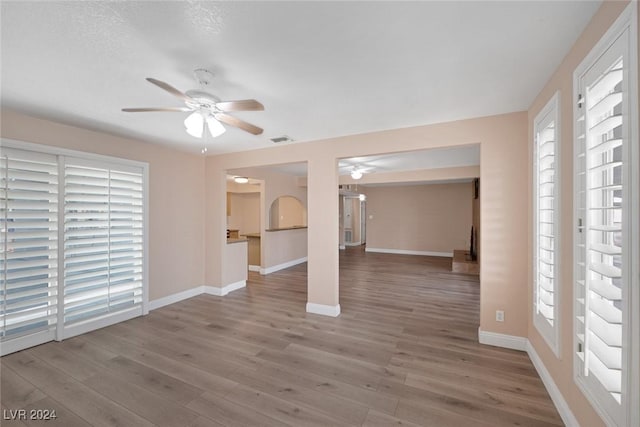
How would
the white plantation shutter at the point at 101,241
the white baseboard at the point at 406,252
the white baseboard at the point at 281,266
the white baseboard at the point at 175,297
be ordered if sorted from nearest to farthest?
the white plantation shutter at the point at 101,241
the white baseboard at the point at 175,297
the white baseboard at the point at 281,266
the white baseboard at the point at 406,252

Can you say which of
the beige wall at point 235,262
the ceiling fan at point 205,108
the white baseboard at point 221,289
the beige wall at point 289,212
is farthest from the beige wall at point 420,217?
the ceiling fan at point 205,108

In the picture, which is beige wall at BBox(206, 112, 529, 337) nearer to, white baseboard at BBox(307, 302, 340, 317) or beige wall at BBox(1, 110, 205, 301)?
white baseboard at BBox(307, 302, 340, 317)

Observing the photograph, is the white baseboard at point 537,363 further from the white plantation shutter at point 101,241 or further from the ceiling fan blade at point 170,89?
the white plantation shutter at point 101,241

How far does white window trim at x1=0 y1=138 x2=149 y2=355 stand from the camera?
2.64 m

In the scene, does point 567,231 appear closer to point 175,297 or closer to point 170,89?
point 170,89

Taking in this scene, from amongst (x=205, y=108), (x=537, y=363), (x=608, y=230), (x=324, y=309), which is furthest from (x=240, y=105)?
(x=537, y=363)

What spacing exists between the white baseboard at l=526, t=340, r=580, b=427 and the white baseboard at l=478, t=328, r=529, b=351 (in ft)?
0.49

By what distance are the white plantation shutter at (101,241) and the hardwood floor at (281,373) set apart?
14.1 inches

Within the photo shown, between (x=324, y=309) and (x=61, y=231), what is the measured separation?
11.0 ft

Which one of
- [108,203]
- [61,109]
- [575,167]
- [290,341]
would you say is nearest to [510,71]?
[575,167]

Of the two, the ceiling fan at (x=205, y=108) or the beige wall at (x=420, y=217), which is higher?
the ceiling fan at (x=205, y=108)

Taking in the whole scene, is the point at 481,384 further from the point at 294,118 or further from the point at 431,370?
the point at 294,118

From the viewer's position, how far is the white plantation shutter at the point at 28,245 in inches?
101

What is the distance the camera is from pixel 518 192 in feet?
8.77
